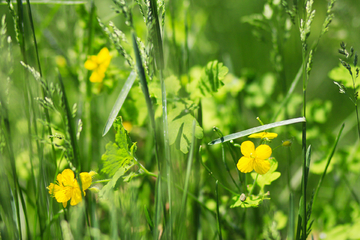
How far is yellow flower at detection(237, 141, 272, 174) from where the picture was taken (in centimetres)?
66

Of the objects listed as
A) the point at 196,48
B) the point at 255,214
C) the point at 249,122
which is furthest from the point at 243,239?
the point at 196,48

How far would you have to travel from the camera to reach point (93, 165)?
1.23 metres

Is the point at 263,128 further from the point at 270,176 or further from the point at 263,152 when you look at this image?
the point at 270,176

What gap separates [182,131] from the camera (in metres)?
0.76

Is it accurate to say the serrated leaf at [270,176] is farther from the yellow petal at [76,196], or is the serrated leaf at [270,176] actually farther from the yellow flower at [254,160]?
the yellow petal at [76,196]

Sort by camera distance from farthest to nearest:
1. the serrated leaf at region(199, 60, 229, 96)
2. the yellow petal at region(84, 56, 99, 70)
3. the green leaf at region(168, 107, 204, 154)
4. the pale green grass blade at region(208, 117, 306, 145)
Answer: the yellow petal at region(84, 56, 99, 70)
the serrated leaf at region(199, 60, 229, 96)
the green leaf at region(168, 107, 204, 154)
the pale green grass blade at region(208, 117, 306, 145)

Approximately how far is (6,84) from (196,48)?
1.06 m

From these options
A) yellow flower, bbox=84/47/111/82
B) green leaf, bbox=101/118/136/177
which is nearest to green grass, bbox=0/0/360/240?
green leaf, bbox=101/118/136/177

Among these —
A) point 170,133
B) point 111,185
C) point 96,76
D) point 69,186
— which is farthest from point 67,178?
point 96,76

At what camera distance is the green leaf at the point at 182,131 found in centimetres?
73

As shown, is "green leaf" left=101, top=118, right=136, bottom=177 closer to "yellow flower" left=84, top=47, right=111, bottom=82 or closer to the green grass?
the green grass

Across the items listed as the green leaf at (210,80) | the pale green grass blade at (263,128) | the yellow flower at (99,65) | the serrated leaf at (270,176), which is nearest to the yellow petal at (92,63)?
the yellow flower at (99,65)

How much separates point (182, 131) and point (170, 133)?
3cm

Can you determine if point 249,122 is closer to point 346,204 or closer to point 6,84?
point 346,204
